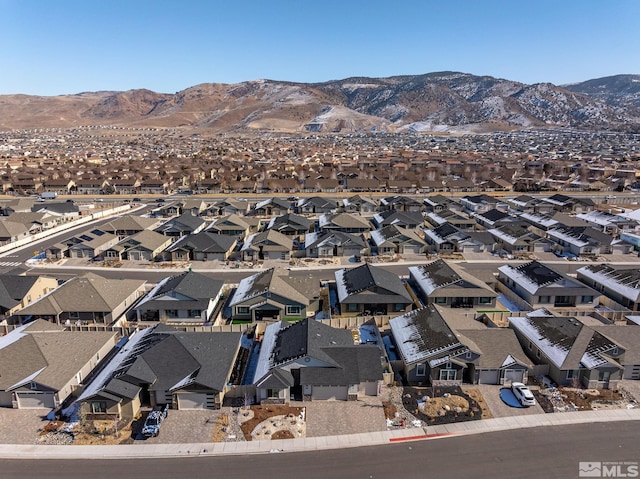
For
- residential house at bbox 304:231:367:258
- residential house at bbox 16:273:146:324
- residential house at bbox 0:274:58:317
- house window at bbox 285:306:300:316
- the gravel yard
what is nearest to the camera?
the gravel yard

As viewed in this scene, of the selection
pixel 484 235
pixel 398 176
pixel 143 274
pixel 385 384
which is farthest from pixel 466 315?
pixel 398 176

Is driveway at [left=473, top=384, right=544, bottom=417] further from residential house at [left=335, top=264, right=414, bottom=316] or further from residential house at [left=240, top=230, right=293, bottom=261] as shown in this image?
residential house at [left=240, top=230, right=293, bottom=261]

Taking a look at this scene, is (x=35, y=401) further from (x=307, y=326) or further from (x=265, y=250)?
(x=265, y=250)

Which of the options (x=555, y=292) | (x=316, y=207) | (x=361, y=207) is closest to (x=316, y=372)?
(x=555, y=292)

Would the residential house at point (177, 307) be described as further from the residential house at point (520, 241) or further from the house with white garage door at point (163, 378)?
the residential house at point (520, 241)

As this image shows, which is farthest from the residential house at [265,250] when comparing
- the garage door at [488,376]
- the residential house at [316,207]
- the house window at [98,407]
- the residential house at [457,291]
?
the garage door at [488,376]

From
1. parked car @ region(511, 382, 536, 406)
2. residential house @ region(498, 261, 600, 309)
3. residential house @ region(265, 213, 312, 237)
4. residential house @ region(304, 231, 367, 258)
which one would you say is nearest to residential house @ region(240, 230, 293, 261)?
residential house @ region(304, 231, 367, 258)
